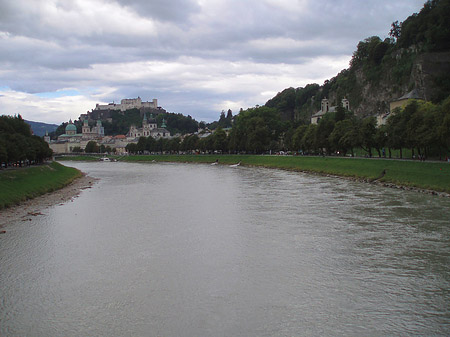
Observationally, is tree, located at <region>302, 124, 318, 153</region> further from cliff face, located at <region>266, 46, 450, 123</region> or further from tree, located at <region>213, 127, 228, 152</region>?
tree, located at <region>213, 127, 228, 152</region>

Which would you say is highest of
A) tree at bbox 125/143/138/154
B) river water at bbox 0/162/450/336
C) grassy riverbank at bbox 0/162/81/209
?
tree at bbox 125/143/138/154

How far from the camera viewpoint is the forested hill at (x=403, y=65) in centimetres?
7344

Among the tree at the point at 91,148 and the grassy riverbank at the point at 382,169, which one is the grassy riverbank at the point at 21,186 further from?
the tree at the point at 91,148

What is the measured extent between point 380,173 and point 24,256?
107 feet

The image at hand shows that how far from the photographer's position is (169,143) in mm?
144375

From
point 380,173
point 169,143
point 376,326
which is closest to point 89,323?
point 376,326

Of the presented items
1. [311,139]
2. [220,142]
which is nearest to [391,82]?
[311,139]

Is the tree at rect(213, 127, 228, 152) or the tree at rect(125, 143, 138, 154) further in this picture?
the tree at rect(125, 143, 138, 154)

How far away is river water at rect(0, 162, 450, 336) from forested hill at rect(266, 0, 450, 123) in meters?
54.2

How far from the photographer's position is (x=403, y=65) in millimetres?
83188

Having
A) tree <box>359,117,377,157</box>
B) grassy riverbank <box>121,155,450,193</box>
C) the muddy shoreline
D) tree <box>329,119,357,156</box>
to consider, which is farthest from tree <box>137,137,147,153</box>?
the muddy shoreline

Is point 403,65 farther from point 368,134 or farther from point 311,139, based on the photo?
point 368,134

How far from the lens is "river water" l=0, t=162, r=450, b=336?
9.76 meters

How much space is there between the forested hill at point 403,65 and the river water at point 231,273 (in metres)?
54.2
